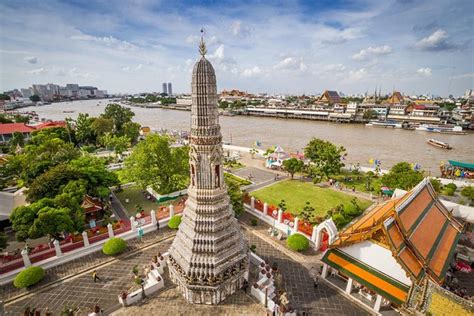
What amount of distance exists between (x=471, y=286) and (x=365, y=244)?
8.29m

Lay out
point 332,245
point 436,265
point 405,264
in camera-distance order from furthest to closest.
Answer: point 332,245, point 436,265, point 405,264

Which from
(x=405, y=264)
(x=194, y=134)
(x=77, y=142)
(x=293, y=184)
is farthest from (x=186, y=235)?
(x=77, y=142)

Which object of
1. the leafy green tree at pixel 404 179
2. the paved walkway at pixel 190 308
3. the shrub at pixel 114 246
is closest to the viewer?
the paved walkway at pixel 190 308

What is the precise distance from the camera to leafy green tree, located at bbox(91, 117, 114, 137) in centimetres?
4819

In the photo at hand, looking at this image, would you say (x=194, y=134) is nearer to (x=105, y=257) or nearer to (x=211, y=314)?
(x=211, y=314)

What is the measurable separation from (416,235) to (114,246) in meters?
19.1

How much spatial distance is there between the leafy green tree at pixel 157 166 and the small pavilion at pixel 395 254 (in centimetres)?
1741

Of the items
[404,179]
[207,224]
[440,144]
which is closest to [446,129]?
[440,144]

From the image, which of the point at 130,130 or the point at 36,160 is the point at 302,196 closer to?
the point at 36,160

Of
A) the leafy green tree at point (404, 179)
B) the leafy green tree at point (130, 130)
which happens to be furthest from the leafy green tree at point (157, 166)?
the leafy green tree at point (130, 130)

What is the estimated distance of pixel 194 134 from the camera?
11.9 m

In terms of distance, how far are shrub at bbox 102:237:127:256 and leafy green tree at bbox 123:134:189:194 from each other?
8162 millimetres

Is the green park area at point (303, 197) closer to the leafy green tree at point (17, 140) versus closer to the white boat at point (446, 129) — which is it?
the leafy green tree at point (17, 140)

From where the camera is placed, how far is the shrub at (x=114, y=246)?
16734 mm
